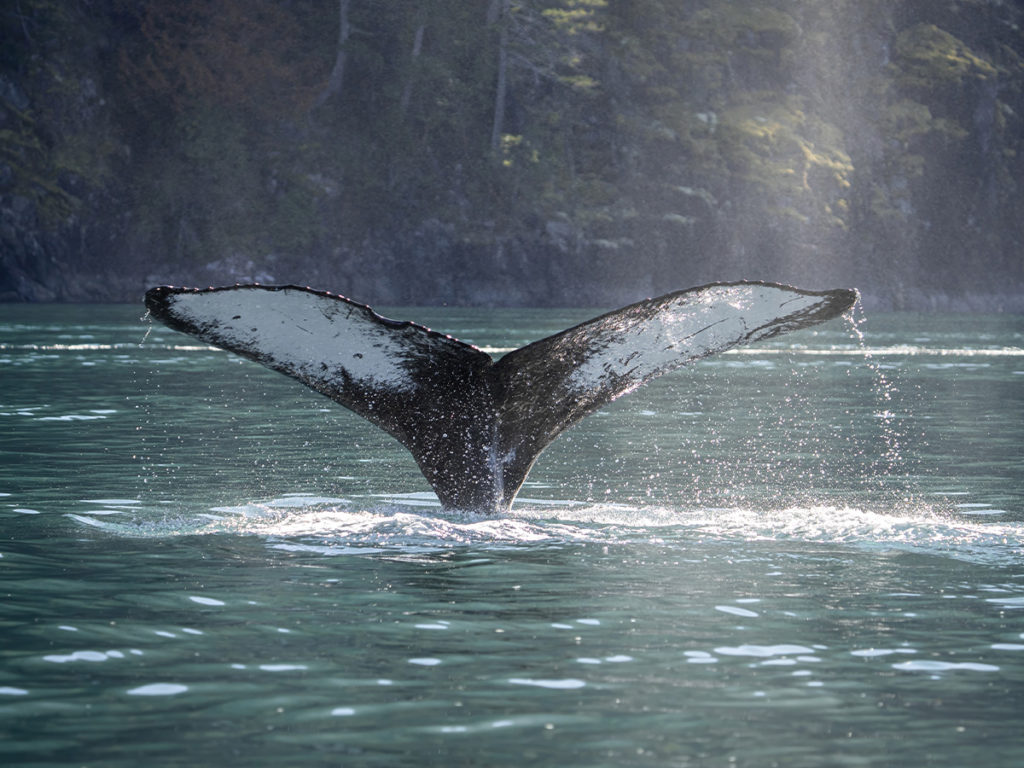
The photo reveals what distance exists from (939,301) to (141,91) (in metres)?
41.0

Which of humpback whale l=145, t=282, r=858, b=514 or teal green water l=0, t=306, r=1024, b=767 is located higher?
humpback whale l=145, t=282, r=858, b=514

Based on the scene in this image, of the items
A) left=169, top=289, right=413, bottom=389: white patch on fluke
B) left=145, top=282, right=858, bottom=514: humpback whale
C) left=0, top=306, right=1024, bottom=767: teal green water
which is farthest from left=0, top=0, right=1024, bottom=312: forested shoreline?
left=169, top=289, right=413, bottom=389: white patch on fluke

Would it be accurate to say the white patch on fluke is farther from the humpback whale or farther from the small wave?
the small wave

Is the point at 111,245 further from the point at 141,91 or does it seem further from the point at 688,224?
the point at 688,224

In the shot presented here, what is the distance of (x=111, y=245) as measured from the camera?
72812mm

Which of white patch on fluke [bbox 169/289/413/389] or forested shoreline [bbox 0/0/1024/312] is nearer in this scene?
white patch on fluke [bbox 169/289/413/389]

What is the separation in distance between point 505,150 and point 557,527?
6903 centimetres

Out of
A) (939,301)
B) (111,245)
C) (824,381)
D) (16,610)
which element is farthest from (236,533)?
(939,301)

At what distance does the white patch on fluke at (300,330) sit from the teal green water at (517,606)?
3.89 feet

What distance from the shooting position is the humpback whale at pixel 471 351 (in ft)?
29.1

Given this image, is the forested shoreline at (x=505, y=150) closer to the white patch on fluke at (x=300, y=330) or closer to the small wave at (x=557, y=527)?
the small wave at (x=557, y=527)

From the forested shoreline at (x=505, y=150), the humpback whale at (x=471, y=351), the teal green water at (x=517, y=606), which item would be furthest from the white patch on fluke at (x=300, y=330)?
the forested shoreline at (x=505, y=150)

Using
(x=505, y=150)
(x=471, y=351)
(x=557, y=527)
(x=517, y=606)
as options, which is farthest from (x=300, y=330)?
(x=505, y=150)

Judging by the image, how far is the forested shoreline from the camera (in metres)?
73.9
